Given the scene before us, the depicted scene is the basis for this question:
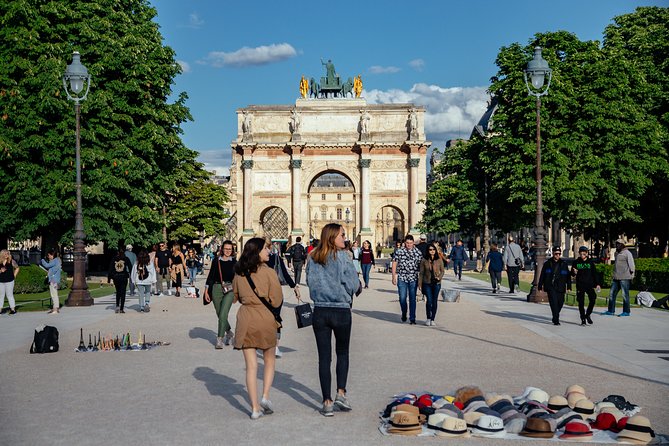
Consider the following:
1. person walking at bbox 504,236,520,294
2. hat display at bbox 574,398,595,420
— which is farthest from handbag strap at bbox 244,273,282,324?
person walking at bbox 504,236,520,294

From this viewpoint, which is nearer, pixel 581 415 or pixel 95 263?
pixel 581 415

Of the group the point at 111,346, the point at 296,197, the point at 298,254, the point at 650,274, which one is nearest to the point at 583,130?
the point at 650,274

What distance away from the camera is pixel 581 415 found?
8.21 m

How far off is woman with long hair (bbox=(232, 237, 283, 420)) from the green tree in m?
27.3

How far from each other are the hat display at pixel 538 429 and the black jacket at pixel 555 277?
1041 centimetres

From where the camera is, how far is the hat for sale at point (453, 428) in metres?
7.86

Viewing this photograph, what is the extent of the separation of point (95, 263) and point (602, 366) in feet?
131

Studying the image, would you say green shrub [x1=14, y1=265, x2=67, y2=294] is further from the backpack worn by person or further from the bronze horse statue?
the bronze horse statue

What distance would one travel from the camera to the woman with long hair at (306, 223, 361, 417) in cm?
888

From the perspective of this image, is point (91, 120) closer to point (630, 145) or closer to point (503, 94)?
point (503, 94)

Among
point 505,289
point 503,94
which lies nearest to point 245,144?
point 503,94

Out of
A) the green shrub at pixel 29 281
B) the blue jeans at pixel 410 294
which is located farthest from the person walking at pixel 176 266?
the blue jeans at pixel 410 294

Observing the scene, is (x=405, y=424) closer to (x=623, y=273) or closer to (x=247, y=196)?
(x=623, y=273)

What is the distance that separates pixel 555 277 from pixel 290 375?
8533mm
